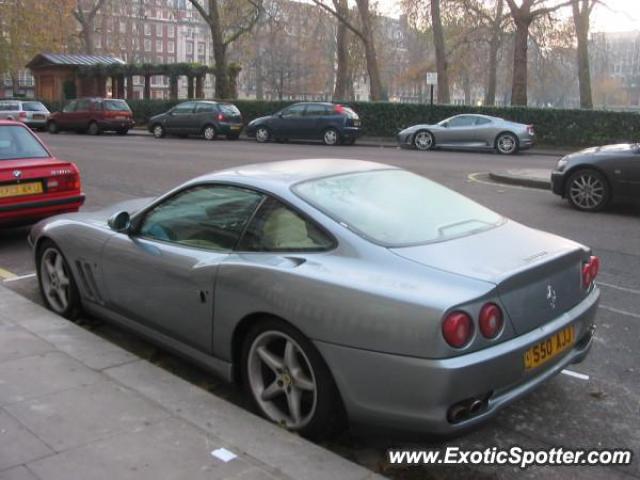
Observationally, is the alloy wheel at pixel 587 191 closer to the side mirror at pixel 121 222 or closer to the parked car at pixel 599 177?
the parked car at pixel 599 177

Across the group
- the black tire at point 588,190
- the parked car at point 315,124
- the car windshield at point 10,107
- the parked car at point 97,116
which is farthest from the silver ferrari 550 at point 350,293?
the car windshield at point 10,107

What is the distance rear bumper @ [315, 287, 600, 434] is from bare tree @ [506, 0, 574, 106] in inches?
1059

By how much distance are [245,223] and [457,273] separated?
128cm

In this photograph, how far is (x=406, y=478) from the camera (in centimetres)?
321

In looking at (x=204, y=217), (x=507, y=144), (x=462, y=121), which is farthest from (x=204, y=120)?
(x=204, y=217)

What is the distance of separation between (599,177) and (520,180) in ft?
10.8

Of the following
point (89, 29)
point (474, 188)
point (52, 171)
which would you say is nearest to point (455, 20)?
point (89, 29)

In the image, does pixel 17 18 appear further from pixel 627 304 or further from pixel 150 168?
pixel 627 304

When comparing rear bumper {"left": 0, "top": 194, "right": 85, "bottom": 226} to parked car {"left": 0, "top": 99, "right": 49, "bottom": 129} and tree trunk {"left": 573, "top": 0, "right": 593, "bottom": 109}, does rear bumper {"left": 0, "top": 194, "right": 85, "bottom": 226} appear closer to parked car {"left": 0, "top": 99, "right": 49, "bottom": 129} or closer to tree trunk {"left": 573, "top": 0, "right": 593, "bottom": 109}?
parked car {"left": 0, "top": 99, "right": 49, "bottom": 129}

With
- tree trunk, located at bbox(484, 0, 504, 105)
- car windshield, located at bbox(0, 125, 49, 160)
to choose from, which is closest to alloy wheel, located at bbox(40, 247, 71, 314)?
car windshield, located at bbox(0, 125, 49, 160)

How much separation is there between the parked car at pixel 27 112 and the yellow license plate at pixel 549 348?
33.7m

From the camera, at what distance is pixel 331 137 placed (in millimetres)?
24656

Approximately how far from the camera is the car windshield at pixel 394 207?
11.8 feet

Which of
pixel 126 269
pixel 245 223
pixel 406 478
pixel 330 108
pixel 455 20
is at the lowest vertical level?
pixel 406 478
